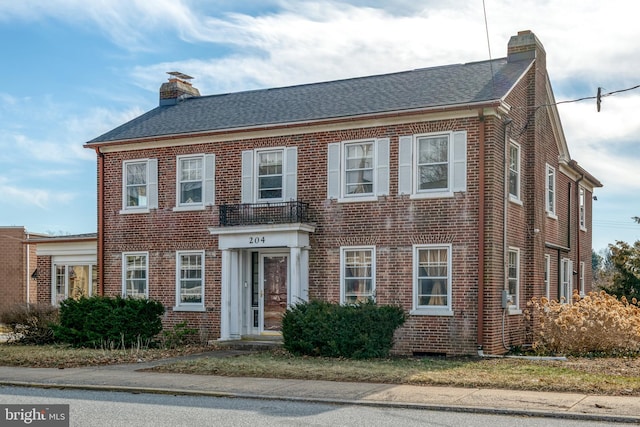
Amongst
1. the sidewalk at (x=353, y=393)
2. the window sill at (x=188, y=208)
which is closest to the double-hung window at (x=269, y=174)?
the window sill at (x=188, y=208)

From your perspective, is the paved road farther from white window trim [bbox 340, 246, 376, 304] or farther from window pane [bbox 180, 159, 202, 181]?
window pane [bbox 180, 159, 202, 181]

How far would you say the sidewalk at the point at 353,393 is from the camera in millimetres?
11133

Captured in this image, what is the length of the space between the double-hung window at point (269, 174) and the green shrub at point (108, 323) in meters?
3.96

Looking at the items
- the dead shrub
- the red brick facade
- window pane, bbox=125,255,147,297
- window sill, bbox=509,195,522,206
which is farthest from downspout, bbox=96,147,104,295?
the dead shrub

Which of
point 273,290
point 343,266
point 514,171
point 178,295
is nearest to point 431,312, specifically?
point 343,266

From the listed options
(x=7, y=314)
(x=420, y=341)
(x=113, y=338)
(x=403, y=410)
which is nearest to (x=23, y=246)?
(x=7, y=314)

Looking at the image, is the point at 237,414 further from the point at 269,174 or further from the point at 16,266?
the point at 16,266

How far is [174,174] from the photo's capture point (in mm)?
22531

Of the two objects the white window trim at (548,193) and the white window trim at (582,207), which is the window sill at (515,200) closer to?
the white window trim at (548,193)

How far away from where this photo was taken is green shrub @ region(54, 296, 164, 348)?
797 inches

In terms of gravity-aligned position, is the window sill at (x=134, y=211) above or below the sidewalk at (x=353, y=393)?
above

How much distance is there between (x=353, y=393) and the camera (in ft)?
41.4

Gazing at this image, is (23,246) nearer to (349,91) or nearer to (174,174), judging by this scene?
(174,174)

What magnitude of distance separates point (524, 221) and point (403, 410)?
10587 mm
